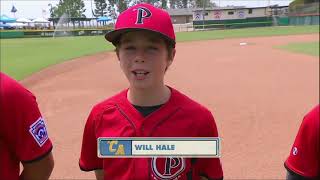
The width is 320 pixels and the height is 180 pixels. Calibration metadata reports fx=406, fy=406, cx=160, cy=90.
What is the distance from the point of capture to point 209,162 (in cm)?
203

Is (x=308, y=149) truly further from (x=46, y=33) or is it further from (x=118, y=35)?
(x=46, y=33)

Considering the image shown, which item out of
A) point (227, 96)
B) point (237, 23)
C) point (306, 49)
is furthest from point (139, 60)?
point (237, 23)

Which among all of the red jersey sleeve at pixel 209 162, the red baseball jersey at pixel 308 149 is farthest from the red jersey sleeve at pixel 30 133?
the red baseball jersey at pixel 308 149

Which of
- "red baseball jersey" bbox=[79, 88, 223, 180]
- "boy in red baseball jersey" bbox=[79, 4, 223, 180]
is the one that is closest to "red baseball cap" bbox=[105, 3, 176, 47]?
"boy in red baseball jersey" bbox=[79, 4, 223, 180]

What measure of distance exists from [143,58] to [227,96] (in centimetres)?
773

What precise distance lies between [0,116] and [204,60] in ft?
53.3

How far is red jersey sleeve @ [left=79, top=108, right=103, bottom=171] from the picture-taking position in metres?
2.11

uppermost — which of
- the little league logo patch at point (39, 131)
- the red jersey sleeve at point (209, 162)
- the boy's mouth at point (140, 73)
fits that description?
the boy's mouth at point (140, 73)

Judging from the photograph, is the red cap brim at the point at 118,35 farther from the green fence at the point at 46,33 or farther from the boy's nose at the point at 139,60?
the green fence at the point at 46,33

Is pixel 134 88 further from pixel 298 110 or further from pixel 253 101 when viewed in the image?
pixel 253 101

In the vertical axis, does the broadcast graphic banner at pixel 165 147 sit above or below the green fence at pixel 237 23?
above

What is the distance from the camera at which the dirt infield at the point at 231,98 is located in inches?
211

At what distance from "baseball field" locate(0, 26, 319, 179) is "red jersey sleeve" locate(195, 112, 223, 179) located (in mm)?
2743

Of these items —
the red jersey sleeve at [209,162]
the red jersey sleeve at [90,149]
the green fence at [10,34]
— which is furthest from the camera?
the green fence at [10,34]
